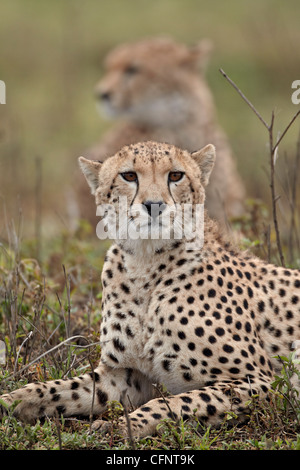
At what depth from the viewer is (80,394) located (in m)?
3.25

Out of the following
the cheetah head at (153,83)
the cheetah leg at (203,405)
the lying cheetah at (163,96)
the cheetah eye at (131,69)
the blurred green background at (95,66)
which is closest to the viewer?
the cheetah leg at (203,405)

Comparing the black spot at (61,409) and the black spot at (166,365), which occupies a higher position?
the black spot at (166,365)

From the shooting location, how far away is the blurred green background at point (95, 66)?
34.0 ft

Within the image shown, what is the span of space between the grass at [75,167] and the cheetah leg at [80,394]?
8cm

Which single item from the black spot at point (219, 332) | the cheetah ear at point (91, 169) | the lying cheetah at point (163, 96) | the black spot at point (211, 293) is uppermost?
the lying cheetah at point (163, 96)

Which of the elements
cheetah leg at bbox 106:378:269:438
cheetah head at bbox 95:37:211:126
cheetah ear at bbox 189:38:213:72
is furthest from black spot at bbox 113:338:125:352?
cheetah ear at bbox 189:38:213:72

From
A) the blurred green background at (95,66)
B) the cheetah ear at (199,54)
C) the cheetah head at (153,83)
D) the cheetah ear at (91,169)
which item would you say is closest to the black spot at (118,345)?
the cheetah ear at (91,169)

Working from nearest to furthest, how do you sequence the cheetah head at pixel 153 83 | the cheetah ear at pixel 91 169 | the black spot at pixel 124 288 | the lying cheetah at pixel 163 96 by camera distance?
the black spot at pixel 124 288, the cheetah ear at pixel 91 169, the lying cheetah at pixel 163 96, the cheetah head at pixel 153 83

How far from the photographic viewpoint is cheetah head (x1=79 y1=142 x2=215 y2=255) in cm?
312

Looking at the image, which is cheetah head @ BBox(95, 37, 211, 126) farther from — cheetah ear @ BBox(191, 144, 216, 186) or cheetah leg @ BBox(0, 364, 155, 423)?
cheetah leg @ BBox(0, 364, 155, 423)

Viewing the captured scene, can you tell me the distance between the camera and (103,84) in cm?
857

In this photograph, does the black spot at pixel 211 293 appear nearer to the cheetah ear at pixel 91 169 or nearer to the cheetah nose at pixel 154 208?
the cheetah nose at pixel 154 208
